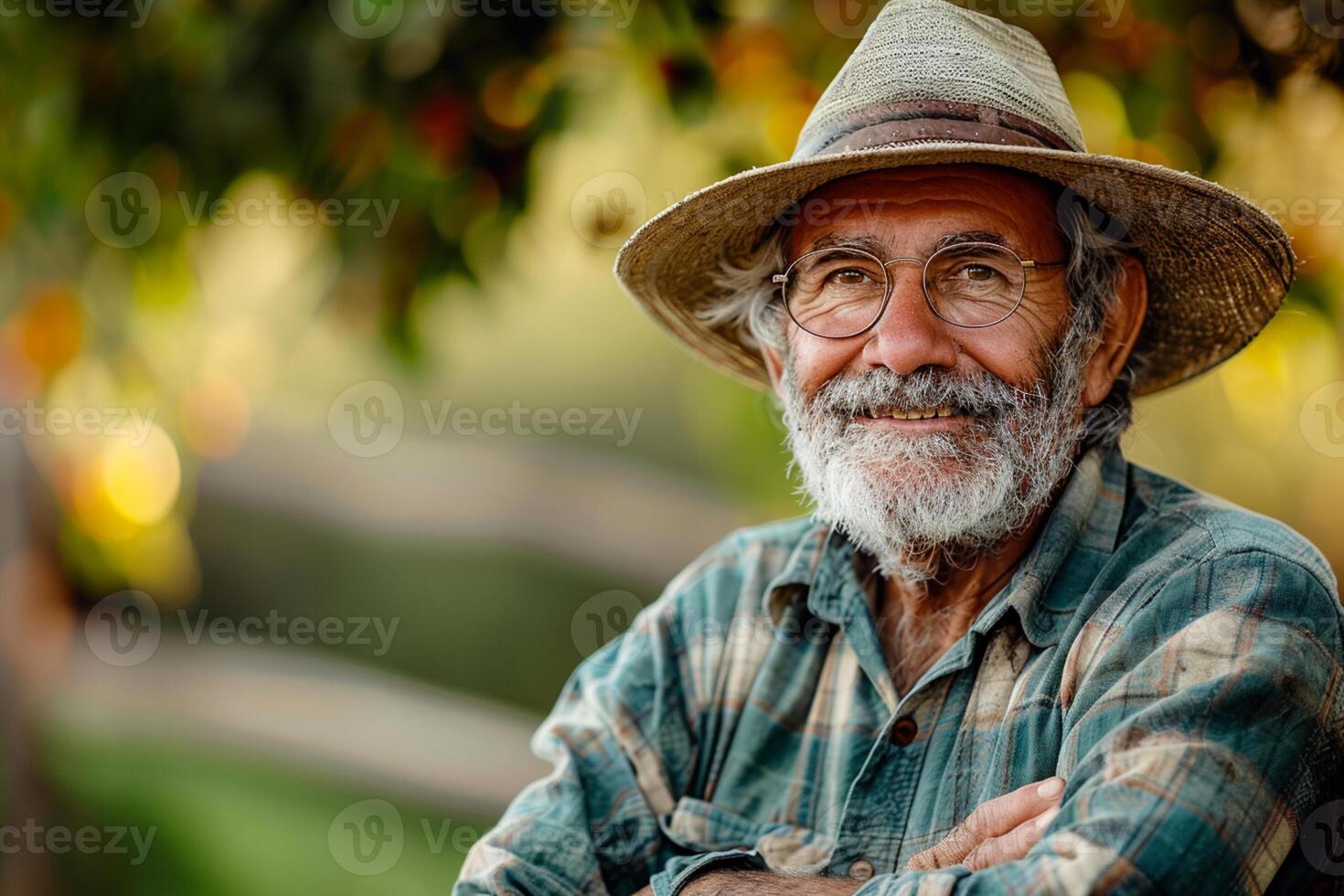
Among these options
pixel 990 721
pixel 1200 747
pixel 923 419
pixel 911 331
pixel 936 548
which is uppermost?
pixel 911 331

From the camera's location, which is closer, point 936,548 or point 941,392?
point 941,392

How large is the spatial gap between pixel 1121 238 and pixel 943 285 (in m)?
0.37

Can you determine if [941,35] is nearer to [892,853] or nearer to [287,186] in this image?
[892,853]

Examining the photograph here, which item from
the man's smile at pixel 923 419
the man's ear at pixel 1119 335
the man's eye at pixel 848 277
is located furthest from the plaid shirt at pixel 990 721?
the man's eye at pixel 848 277

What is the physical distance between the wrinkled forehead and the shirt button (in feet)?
3.11

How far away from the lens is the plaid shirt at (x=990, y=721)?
1588mm

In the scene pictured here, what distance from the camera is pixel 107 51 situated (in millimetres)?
3262

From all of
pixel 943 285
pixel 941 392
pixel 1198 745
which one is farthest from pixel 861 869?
pixel 943 285

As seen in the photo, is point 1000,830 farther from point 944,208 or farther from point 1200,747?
point 944,208

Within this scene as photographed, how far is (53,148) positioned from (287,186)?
0.69m

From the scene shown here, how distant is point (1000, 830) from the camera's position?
1.76 m

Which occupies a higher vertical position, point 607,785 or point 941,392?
point 941,392

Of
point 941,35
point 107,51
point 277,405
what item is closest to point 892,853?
point 941,35

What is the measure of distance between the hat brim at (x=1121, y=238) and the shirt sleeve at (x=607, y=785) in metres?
0.61
